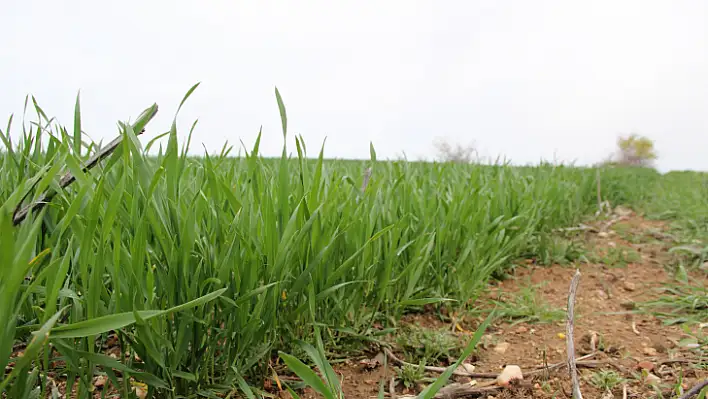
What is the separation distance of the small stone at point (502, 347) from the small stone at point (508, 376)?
26 centimetres

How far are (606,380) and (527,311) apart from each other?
0.58 meters

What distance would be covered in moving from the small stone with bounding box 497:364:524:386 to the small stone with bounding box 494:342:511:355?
0.26m

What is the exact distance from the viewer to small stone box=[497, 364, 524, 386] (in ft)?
4.53

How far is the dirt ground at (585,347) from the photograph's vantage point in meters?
1.40

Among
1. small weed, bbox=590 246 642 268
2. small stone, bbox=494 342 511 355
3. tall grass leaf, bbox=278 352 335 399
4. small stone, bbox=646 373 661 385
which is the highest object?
tall grass leaf, bbox=278 352 335 399

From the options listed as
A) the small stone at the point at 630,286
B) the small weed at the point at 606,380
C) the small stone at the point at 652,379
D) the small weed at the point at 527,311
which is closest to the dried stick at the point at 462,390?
the small weed at the point at 606,380

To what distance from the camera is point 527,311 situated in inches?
80.0

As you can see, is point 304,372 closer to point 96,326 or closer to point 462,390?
point 96,326

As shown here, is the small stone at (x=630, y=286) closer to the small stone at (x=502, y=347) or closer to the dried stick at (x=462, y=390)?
the small stone at (x=502, y=347)

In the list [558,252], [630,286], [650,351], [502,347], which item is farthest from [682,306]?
[502,347]

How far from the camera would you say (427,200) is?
2182 millimetres

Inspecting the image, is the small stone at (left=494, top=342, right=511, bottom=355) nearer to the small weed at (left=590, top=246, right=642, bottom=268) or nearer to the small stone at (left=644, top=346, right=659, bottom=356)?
the small stone at (left=644, top=346, right=659, bottom=356)

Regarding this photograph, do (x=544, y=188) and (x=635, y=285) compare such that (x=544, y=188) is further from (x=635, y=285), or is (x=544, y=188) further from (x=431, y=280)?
(x=431, y=280)

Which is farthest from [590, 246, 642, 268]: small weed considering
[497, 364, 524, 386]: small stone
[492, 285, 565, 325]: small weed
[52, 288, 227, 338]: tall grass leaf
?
[52, 288, 227, 338]: tall grass leaf
